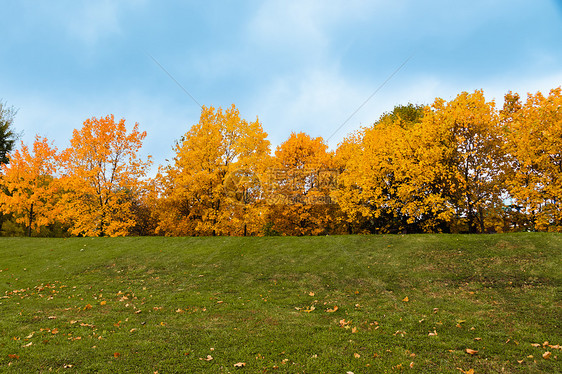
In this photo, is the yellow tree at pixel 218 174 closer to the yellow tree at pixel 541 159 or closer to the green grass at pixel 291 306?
the green grass at pixel 291 306

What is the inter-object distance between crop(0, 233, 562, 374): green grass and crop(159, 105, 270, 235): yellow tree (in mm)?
5251

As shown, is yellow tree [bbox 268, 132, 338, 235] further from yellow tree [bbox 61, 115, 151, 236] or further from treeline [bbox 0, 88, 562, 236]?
yellow tree [bbox 61, 115, 151, 236]

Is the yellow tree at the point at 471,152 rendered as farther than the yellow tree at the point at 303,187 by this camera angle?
No

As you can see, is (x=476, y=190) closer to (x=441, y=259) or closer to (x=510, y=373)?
(x=441, y=259)

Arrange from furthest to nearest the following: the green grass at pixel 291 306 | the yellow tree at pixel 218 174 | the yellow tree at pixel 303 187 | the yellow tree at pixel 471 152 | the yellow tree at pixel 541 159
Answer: the yellow tree at pixel 303 187, the yellow tree at pixel 218 174, the yellow tree at pixel 471 152, the yellow tree at pixel 541 159, the green grass at pixel 291 306

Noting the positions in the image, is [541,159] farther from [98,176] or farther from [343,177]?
[98,176]

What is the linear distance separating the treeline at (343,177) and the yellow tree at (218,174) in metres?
0.09

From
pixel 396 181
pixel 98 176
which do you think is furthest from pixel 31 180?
pixel 396 181

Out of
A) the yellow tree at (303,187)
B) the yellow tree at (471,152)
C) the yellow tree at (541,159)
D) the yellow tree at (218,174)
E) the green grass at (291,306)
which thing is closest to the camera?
the green grass at (291,306)

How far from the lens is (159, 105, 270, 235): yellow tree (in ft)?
75.4

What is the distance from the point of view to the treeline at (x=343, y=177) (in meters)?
19.6

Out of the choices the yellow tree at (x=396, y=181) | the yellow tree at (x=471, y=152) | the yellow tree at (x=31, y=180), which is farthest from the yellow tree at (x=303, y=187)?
the yellow tree at (x=31, y=180)

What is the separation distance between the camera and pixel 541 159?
715 inches

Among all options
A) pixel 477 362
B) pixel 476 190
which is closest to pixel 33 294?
pixel 477 362
